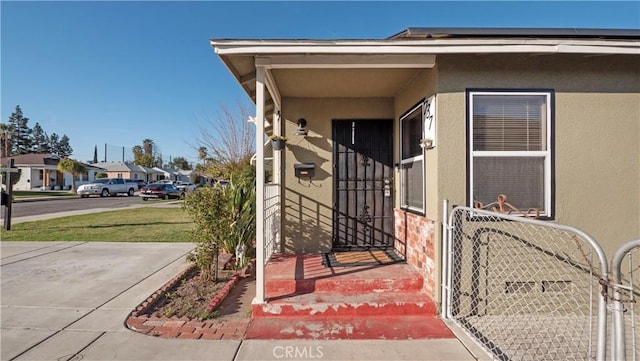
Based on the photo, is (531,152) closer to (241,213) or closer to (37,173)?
(241,213)

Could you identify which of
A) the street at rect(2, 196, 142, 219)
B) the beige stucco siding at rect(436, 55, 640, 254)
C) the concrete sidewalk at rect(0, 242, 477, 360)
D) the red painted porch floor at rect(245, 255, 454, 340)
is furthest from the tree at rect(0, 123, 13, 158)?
the beige stucco siding at rect(436, 55, 640, 254)

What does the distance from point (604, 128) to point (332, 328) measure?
148 inches

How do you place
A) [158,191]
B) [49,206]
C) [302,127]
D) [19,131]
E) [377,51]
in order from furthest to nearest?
[19,131] < [158,191] < [49,206] < [302,127] < [377,51]

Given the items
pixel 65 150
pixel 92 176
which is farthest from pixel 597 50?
pixel 65 150

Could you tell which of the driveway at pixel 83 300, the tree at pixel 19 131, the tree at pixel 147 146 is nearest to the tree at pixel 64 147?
the tree at pixel 19 131

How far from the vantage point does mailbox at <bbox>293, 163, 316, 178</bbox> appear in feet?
16.7

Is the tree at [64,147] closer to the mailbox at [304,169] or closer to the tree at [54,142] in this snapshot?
the tree at [54,142]

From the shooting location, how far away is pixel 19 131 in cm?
5875

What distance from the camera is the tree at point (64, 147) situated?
65.2 metres

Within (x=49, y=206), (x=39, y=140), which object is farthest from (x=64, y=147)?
(x=49, y=206)

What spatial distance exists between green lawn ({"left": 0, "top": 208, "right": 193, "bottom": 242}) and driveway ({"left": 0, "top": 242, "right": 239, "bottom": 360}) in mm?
985

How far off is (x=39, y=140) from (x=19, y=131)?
10.5ft

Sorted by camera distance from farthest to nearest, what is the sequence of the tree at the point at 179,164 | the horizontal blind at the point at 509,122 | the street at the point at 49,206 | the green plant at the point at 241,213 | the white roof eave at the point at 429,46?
the tree at the point at 179,164, the street at the point at 49,206, the green plant at the point at 241,213, the horizontal blind at the point at 509,122, the white roof eave at the point at 429,46

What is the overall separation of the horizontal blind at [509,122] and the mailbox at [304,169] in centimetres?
241
